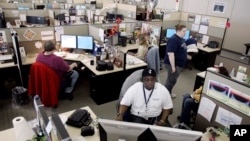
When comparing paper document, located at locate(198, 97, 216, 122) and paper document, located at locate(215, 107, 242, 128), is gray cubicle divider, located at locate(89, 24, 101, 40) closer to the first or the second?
paper document, located at locate(198, 97, 216, 122)

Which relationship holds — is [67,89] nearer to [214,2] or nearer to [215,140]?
[215,140]

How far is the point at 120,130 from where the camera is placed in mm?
1264

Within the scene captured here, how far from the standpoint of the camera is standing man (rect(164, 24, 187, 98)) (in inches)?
121

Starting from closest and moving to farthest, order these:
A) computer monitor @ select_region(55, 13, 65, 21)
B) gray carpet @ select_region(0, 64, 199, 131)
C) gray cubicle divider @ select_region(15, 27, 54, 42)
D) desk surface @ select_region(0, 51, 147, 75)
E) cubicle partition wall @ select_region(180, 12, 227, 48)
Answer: gray carpet @ select_region(0, 64, 199, 131)
desk surface @ select_region(0, 51, 147, 75)
gray cubicle divider @ select_region(15, 27, 54, 42)
cubicle partition wall @ select_region(180, 12, 227, 48)
computer monitor @ select_region(55, 13, 65, 21)

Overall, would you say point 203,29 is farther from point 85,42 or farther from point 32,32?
point 32,32

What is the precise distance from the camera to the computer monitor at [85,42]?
3938 mm

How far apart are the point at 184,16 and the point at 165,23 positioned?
0.70 m

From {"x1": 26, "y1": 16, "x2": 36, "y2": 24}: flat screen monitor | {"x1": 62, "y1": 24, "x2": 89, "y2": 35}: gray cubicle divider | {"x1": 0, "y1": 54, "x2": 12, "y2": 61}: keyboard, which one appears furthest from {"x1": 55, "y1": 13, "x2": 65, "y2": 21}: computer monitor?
{"x1": 0, "y1": 54, "x2": 12, "y2": 61}: keyboard

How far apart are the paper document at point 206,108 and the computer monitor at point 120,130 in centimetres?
109

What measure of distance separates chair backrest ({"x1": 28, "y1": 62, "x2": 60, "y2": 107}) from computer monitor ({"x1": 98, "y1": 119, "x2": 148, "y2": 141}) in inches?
73.9

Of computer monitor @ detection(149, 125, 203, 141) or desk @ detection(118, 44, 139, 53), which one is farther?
desk @ detection(118, 44, 139, 53)

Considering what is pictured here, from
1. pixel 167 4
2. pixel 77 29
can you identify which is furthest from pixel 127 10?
pixel 167 4

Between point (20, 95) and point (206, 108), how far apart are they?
9.23ft

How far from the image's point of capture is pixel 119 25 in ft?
14.4
